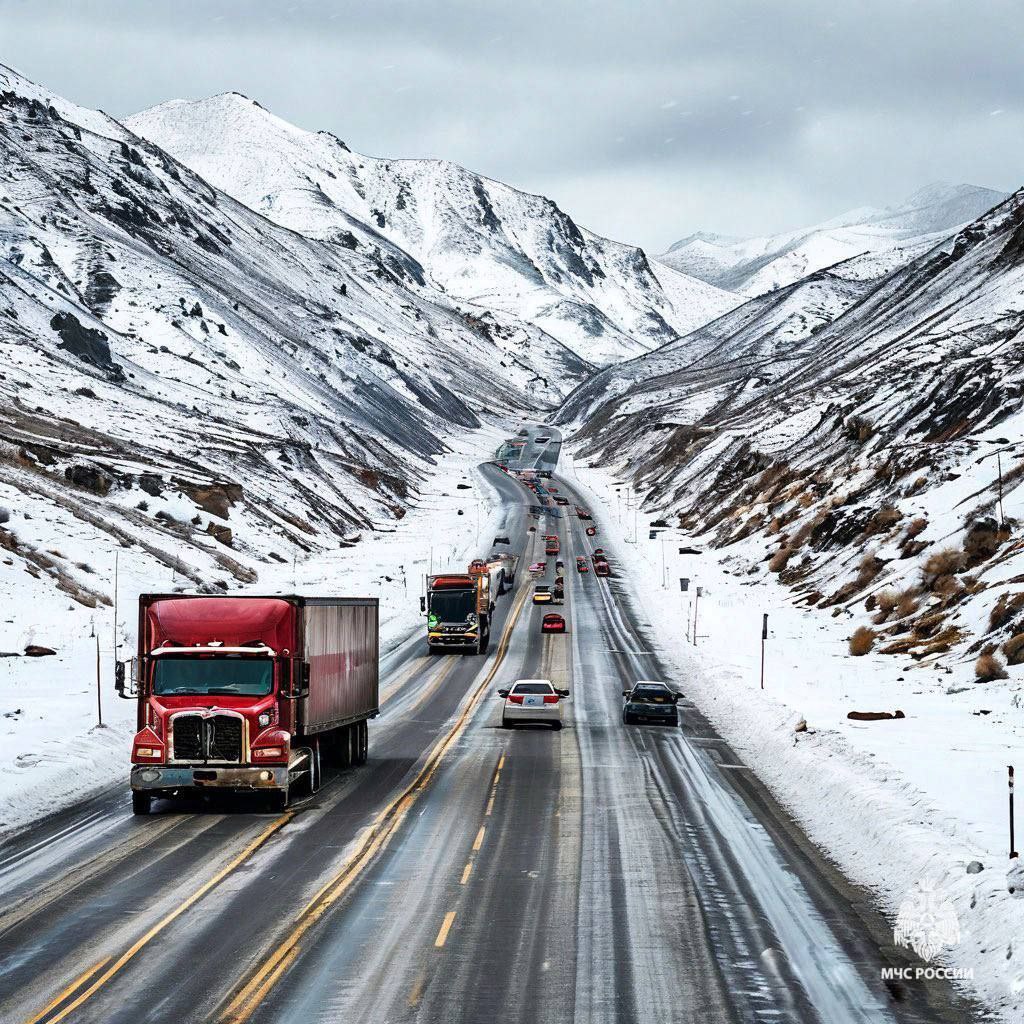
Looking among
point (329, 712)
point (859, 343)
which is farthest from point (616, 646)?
point (859, 343)

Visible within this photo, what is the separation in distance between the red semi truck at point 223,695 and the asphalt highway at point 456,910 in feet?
2.65

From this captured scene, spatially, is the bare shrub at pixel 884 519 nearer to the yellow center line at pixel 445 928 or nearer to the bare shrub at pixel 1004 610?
the bare shrub at pixel 1004 610

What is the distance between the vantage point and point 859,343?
462 feet

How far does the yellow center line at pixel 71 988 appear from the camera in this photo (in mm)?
12258

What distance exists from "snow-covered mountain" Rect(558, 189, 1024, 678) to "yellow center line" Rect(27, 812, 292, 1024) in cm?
2420

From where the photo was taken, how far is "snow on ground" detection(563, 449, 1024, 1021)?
15.7 metres

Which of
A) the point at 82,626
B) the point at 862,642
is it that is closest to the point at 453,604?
the point at 82,626

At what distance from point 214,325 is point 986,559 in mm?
119833

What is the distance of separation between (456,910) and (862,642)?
3550 centimetres

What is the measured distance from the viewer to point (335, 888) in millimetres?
17453

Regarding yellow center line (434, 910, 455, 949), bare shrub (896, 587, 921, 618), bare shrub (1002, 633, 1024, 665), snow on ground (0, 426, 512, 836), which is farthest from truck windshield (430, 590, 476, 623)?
yellow center line (434, 910, 455, 949)

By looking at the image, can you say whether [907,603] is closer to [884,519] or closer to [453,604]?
[884,519]

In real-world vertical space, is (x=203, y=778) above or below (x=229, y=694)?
below

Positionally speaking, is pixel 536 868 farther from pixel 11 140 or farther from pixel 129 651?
pixel 11 140
